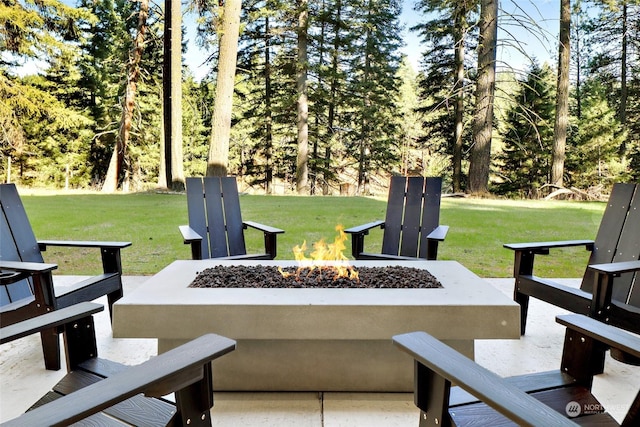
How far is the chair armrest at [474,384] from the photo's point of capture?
73cm

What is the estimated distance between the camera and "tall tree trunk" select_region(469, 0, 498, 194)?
18.2 feet

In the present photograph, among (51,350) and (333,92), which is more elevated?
(333,92)

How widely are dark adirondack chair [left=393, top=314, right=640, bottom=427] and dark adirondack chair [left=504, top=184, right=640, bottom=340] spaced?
758 mm

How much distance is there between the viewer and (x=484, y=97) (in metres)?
5.82

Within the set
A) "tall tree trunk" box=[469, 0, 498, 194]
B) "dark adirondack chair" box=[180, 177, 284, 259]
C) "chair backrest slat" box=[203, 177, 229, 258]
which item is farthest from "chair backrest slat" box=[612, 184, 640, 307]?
"tall tree trunk" box=[469, 0, 498, 194]

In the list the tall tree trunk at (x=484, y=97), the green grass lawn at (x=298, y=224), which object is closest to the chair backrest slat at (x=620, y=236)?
the green grass lawn at (x=298, y=224)

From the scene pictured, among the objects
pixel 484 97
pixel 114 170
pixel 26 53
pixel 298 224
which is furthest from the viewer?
pixel 114 170

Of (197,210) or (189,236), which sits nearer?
(189,236)

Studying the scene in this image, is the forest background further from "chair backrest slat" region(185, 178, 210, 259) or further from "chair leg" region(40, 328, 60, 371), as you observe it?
"chair leg" region(40, 328, 60, 371)

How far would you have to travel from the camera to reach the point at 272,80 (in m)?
9.59

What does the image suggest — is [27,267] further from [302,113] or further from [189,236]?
[302,113]

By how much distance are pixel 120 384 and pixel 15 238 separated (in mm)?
1892

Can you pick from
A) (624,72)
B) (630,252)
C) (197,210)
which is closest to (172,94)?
(197,210)

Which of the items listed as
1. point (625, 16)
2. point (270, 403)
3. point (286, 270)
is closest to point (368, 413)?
point (270, 403)
